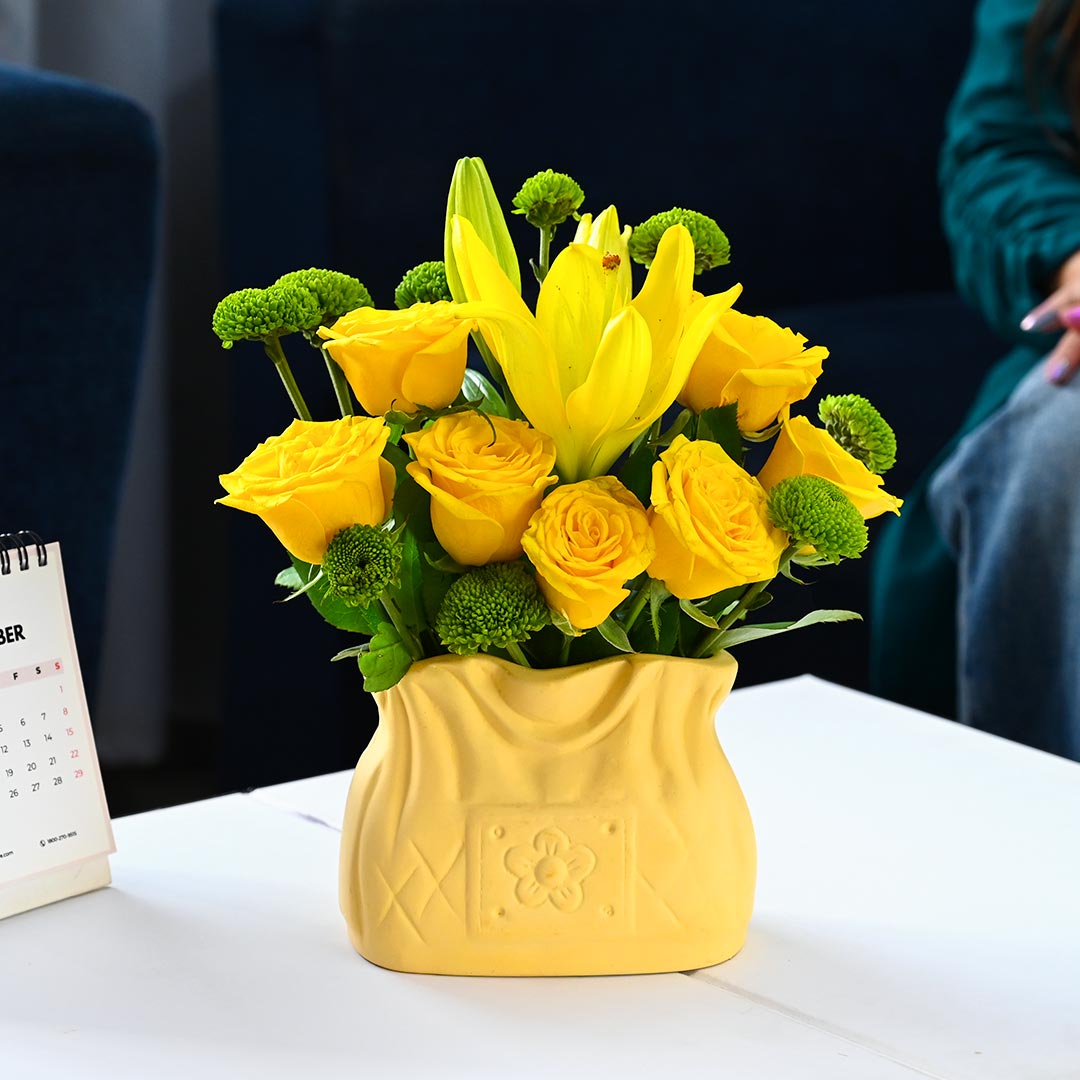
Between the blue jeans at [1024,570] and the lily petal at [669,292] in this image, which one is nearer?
the lily petal at [669,292]

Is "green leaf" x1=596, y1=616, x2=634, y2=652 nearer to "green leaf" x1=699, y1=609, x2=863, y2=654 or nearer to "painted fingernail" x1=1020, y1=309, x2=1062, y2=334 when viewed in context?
"green leaf" x1=699, y1=609, x2=863, y2=654

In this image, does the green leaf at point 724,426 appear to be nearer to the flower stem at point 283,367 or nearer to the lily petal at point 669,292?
the lily petal at point 669,292

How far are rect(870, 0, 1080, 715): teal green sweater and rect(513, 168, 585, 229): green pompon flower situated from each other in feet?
3.12

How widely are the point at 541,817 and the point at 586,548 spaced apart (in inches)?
5.2

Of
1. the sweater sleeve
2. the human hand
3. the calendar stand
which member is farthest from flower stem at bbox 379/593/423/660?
the sweater sleeve

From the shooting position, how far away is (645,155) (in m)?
1.93

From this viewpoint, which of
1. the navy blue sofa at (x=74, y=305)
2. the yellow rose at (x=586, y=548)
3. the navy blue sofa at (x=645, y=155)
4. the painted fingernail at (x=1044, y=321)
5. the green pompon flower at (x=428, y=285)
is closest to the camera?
the yellow rose at (x=586, y=548)

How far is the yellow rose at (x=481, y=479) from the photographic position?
59 cm

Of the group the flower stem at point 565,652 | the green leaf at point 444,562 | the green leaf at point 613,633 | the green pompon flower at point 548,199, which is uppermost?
the green pompon flower at point 548,199

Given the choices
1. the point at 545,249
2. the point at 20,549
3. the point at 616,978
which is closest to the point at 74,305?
the point at 20,549

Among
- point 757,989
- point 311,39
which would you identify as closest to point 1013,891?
point 757,989

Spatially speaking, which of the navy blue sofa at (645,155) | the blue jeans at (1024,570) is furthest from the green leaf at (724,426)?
the navy blue sofa at (645,155)

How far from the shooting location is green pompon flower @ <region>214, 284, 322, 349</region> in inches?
24.4

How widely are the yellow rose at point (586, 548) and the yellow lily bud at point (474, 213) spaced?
0.10 meters
